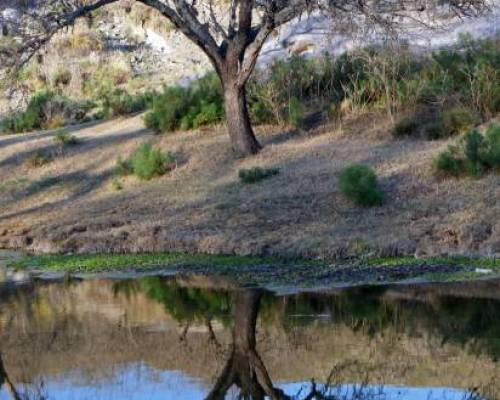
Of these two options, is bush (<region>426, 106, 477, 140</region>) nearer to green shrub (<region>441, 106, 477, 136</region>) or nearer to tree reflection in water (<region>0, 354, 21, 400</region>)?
green shrub (<region>441, 106, 477, 136</region>)

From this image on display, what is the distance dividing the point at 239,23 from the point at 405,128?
397 centimetres

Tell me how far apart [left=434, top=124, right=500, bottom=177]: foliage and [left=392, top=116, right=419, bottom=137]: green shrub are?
304cm

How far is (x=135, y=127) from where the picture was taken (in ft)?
94.2

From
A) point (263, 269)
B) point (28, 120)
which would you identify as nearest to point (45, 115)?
point (28, 120)

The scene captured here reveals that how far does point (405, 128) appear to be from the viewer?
75.5 ft

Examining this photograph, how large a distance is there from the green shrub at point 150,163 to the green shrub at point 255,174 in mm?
2380

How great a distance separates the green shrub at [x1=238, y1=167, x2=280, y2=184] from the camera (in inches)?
850

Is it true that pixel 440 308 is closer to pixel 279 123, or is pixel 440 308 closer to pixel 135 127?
pixel 279 123

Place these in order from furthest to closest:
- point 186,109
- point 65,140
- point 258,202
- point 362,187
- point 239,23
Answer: point 65,140, point 186,109, point 239,23, point 258,202, point 362,187

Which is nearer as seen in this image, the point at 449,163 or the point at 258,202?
the point at 449,163

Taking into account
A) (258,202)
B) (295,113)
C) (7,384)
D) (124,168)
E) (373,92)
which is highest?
(373,92)

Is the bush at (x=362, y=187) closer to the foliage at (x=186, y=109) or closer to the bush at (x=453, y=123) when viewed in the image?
the bush at (x=453, y=123)

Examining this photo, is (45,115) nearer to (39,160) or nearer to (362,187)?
(39,160)

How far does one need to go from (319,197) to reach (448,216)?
299cm
